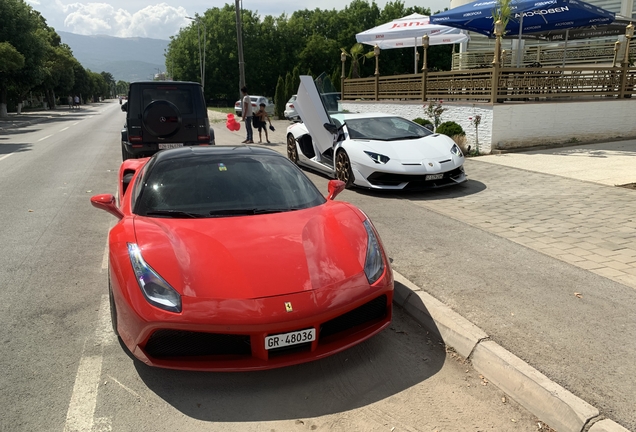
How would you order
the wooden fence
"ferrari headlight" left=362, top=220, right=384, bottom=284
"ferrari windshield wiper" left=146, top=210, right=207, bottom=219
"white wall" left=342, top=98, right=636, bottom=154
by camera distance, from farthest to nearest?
the wooden fence → "white wall" left=342, top=98, right=636, bottom=154 → "ferrari windshield wiper" left=146, top=210, right=207, bottom=219 → "ferrari headlight" left=362, top=220, right=384, bottom=284

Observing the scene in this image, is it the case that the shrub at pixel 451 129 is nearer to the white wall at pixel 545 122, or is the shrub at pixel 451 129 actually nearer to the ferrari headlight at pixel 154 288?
the white wall at pixel 545 122

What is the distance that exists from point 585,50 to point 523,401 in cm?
2151

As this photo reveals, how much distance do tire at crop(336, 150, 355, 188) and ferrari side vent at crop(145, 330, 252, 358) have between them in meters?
5.75

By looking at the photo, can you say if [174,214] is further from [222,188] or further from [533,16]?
[533,16]

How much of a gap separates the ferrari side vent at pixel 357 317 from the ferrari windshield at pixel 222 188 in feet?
3.59

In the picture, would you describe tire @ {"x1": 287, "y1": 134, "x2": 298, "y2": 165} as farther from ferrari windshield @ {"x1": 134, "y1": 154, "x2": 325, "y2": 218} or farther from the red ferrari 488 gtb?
the red ferrari 488 gtb

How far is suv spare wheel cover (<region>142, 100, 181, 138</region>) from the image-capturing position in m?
9.48

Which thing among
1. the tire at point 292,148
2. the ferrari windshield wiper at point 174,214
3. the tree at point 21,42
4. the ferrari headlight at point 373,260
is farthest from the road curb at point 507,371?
the tree at point 21,42

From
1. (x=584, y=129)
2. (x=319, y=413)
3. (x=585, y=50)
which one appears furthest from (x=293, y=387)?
(x=585, y=50)

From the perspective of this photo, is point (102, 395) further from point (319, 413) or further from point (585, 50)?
point (585, 50)

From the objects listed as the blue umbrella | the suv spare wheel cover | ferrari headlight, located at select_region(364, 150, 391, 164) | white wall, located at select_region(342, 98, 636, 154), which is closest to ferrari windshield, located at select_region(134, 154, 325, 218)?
ferrari headlight, located at select_region(364, 150, 391, 164)

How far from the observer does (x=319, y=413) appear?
2.67 meters

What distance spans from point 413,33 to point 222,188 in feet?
52.1

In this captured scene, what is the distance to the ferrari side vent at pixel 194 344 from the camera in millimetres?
2727
